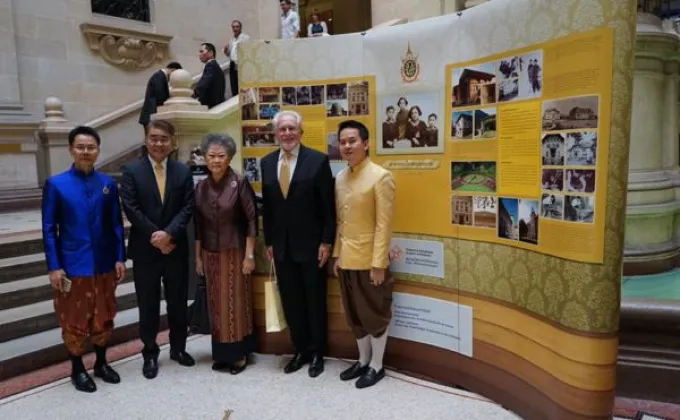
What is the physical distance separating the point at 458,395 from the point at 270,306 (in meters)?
Result: 1.30

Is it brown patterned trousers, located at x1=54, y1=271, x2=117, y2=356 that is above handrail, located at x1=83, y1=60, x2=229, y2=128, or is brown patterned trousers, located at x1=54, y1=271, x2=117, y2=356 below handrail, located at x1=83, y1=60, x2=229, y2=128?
below

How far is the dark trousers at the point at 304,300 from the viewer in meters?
3.46

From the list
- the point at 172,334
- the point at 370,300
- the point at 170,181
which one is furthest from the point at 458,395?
the point at 170,181

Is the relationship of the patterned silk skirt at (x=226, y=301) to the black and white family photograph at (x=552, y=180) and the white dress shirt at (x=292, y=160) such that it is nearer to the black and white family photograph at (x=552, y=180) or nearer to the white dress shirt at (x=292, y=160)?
the white dress shirt at (x=292, y=160)

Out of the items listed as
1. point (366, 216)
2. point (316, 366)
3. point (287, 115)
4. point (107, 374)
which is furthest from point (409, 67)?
point (107, 374)

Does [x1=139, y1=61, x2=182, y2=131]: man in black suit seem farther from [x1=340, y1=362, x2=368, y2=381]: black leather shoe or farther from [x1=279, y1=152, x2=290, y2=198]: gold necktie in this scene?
[x1=340, y1=362, x2=368, y2=381]: black leather shoe

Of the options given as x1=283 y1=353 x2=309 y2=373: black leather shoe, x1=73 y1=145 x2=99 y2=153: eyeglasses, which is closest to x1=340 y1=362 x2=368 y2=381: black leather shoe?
x1=283 y1=353 x2=309 y2=373: black leather shoe

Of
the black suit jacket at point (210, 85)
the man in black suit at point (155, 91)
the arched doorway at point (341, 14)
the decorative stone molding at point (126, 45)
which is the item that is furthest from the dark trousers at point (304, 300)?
the arched doorway at point (341, 14)

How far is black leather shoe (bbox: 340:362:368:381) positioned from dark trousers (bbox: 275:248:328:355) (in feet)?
0.82

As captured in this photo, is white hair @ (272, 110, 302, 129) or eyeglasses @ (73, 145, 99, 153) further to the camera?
white hair @ (272, 110, 302, 129)

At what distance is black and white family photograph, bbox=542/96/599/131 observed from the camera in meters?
2.24

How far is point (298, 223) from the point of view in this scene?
3346mm

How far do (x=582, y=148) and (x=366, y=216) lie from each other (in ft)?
4.22

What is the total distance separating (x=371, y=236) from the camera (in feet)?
10.4
